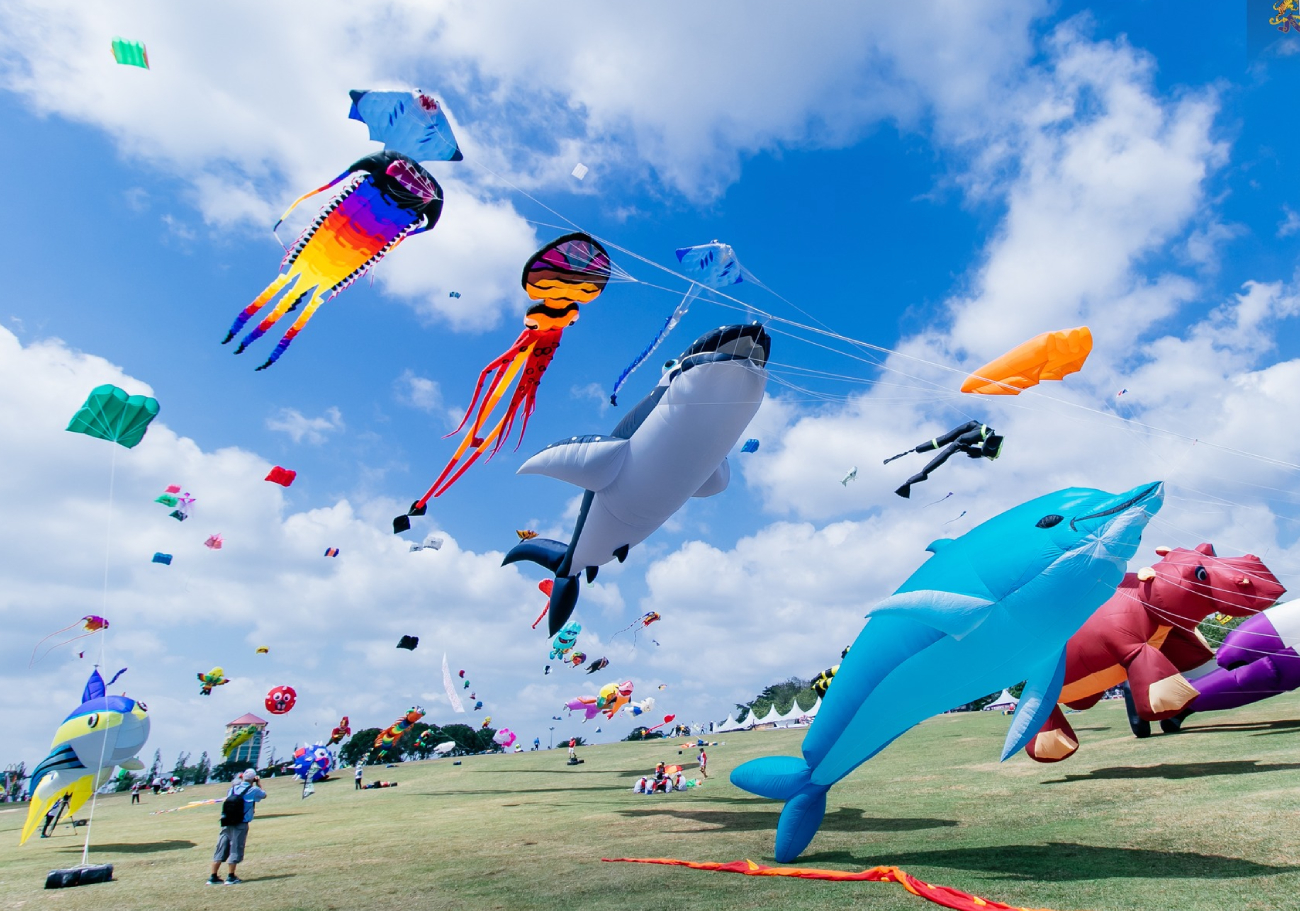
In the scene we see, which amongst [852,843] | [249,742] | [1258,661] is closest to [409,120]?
[852,843]

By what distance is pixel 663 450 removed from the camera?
10.2 m

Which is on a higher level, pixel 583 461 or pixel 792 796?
pixel 583 461

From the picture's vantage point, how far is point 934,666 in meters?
7.06

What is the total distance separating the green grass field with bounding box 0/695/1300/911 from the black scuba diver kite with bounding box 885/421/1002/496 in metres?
4.09

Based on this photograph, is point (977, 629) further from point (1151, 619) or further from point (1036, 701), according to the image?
point (1151, 619)

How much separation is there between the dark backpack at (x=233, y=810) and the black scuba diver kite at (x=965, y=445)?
9277mm

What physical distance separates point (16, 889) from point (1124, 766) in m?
16.0

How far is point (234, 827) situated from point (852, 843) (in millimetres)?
7800

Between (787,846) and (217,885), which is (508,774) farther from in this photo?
(787,846)

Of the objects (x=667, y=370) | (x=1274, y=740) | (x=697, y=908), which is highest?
(x=667, y=370)

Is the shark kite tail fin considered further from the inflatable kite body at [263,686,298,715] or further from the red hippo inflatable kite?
the inflatable kite body at [263,686,298,715]

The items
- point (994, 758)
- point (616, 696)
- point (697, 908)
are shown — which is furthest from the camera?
point (616, 696)

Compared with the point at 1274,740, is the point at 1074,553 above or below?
above

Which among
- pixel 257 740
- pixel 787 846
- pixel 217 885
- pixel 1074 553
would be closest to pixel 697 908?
pixel 787 846
